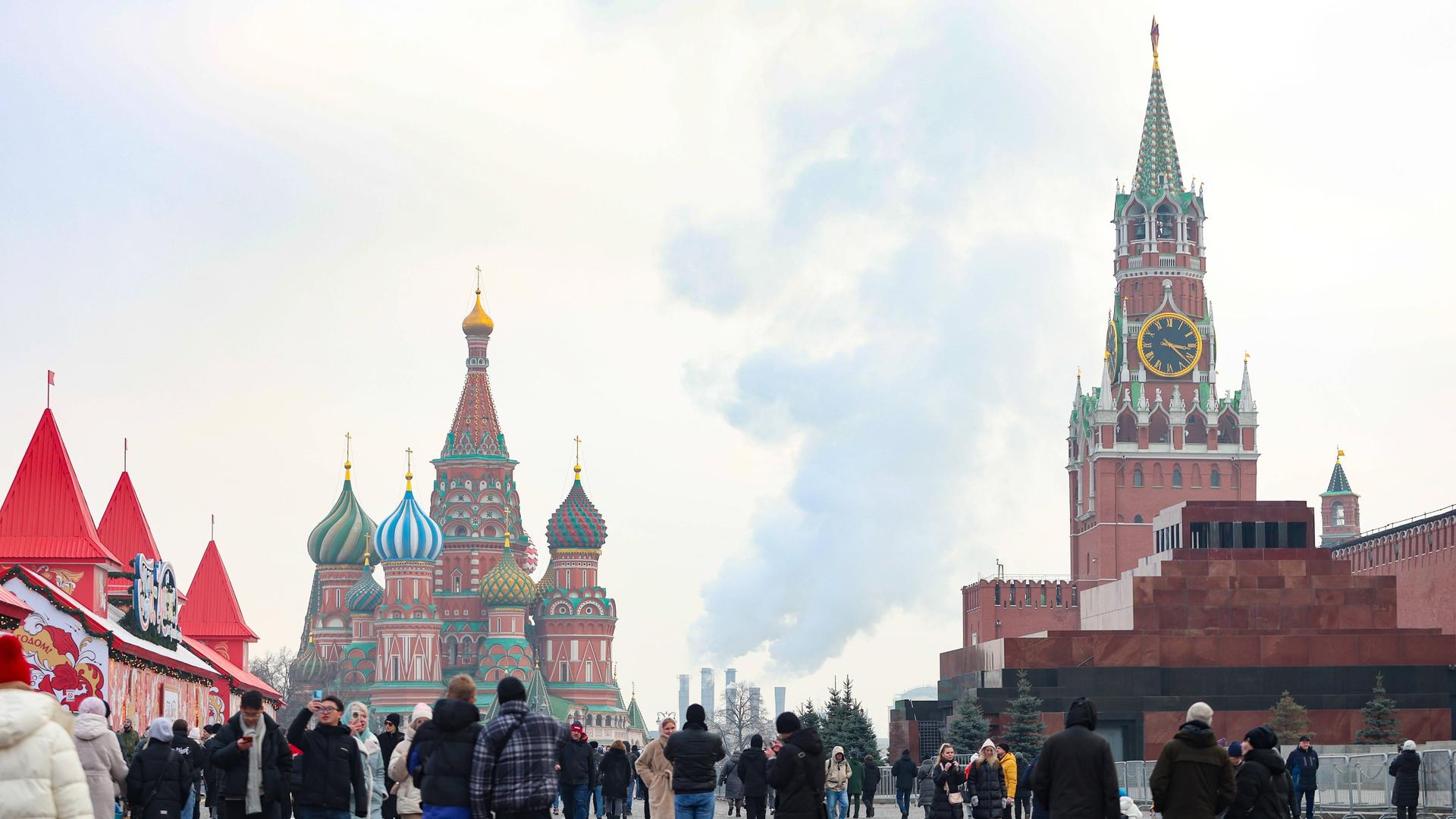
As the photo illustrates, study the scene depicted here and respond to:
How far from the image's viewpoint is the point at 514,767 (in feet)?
36.7

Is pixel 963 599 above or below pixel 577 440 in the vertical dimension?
below

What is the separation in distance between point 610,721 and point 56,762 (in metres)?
109

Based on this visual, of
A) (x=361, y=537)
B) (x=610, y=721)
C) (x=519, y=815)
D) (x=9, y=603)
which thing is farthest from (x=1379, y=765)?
(x=361, y=537)

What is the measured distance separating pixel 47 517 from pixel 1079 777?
129ft

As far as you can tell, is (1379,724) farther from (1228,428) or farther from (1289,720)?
(1228,428)

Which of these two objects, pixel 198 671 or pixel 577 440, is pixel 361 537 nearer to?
pixel 577 440

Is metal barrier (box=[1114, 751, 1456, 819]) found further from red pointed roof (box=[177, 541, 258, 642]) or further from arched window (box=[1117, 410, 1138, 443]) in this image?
arched window (box=[1117, 410, 1138, 443])

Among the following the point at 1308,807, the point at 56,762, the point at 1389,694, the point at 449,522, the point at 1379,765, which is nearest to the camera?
the point at 56,762

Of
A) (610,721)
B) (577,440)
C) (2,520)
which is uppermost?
(577,440)

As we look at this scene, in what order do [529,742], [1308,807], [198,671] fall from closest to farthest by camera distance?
[529,742] < [1308,807] < [198,671]

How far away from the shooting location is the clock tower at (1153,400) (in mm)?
108375

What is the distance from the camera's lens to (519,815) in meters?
11.2

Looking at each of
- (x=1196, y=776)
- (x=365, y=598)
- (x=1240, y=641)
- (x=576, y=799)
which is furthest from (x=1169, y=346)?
(x=1196, y=776)

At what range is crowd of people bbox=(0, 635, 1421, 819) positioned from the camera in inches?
315
